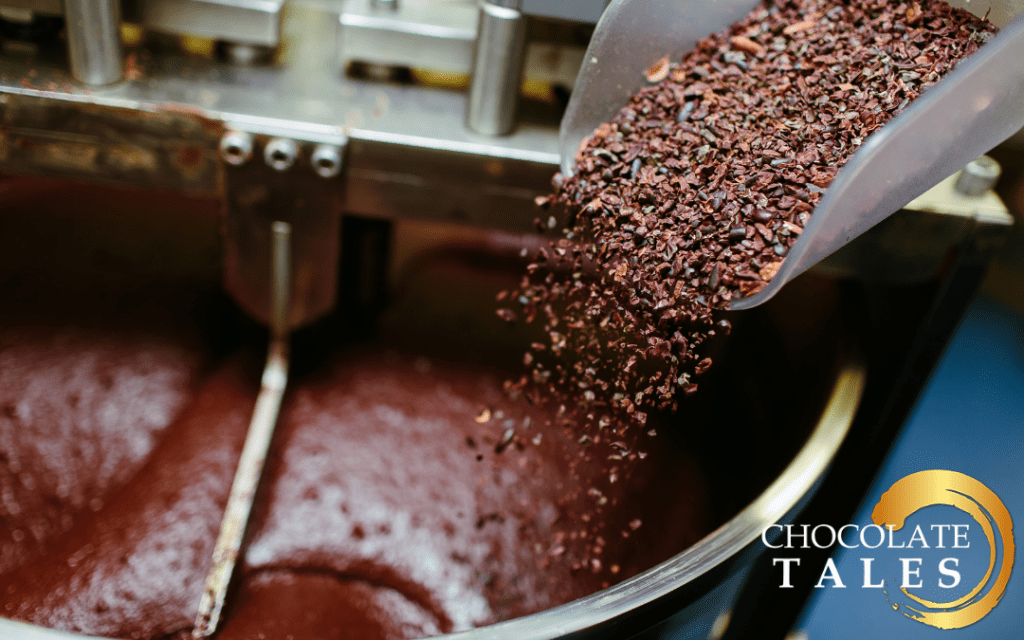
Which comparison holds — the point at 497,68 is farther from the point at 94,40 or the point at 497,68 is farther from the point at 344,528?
the point at 344,528

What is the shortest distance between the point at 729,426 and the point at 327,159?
2.56ft

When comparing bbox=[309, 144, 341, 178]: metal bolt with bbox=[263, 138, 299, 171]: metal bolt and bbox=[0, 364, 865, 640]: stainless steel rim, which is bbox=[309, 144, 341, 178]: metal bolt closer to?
bbox=[263, 138, 299, 171]: metal bolt

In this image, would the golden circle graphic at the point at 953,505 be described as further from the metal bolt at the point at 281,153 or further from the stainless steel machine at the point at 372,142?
the metal bolt at the point at 281,153

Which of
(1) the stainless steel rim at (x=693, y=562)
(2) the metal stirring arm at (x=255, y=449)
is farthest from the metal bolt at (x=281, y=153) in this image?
(1) the stainless steel rim at (x=693, y=562)

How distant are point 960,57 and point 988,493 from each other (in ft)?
1.89

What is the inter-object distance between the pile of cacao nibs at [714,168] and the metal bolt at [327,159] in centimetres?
32

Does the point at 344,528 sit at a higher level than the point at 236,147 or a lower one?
lower

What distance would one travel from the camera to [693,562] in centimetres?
78

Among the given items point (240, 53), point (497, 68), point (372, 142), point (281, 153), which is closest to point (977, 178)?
point (497, 68)

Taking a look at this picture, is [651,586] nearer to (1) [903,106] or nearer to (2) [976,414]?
(1) [903,106]

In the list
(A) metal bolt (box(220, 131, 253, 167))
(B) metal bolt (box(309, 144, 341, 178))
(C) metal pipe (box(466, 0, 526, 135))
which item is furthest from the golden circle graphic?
(A) metal bolt (box(220, 131, 253, 167))

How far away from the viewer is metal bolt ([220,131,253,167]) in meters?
1.07

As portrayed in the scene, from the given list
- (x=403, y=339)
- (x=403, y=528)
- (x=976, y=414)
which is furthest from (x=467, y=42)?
(x=976, y=414)

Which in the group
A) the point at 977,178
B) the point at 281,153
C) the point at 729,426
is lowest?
the point at 729,426
